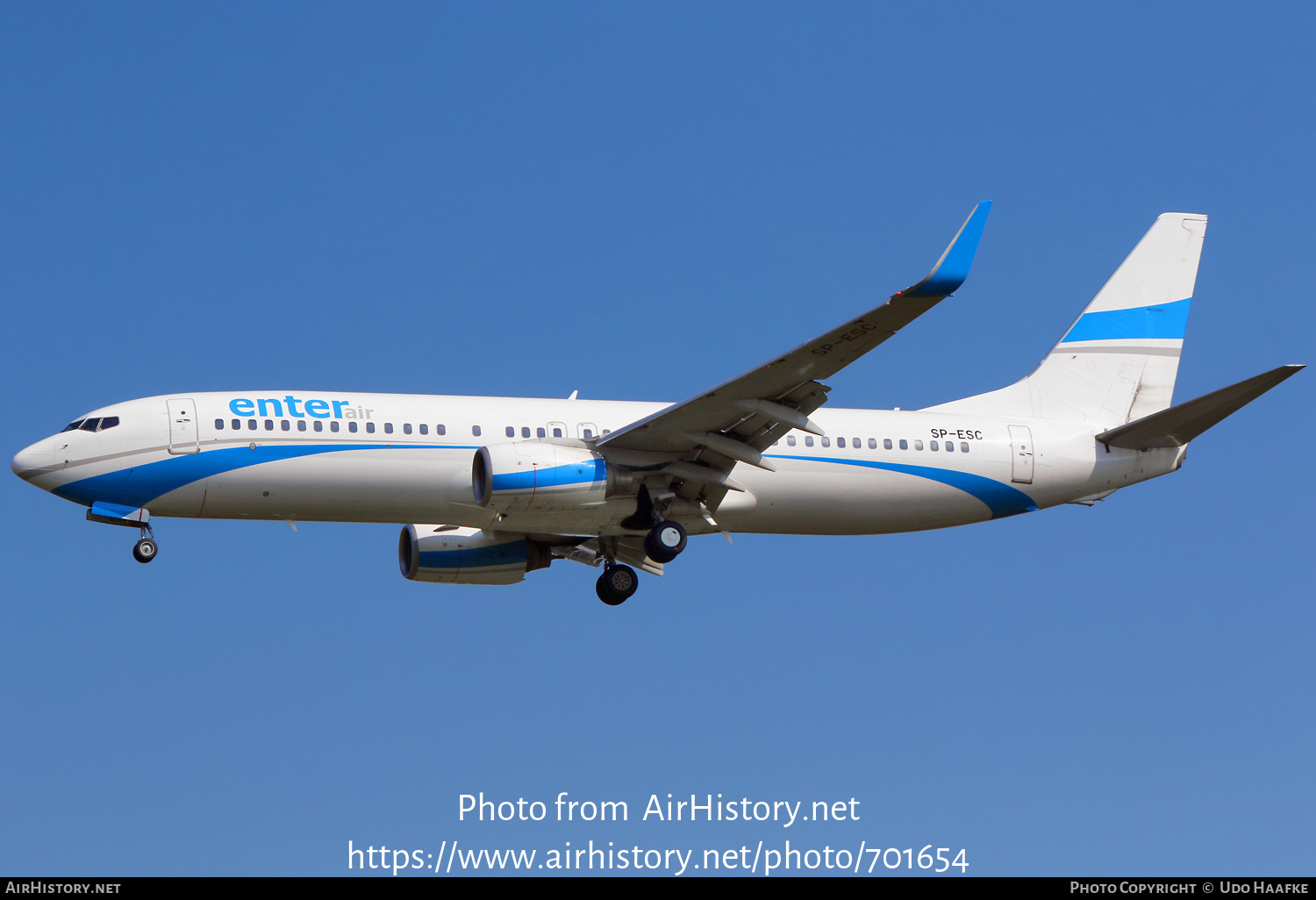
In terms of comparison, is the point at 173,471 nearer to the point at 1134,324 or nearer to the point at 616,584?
the point at 616,584

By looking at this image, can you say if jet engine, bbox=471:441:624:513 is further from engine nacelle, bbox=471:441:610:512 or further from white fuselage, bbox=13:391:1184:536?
white fuselage, bbox=13:391:1184:536

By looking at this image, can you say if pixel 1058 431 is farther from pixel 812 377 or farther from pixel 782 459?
pixel 812 377

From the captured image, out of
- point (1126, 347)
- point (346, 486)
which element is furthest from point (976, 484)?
point (346, 486)

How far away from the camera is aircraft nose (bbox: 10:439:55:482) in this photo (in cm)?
3017

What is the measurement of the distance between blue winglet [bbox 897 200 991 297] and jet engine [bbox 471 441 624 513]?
8576mm

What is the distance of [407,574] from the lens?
35781mm

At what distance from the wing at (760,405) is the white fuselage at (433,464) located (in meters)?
1.05

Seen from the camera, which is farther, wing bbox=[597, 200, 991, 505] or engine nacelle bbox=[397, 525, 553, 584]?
engine nacelle bbox=[397, 525, 553, 584]

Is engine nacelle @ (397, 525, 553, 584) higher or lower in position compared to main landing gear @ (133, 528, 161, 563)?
higher

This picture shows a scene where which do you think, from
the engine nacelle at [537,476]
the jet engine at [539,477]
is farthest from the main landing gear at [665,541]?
the engine nacelle at [537,476]

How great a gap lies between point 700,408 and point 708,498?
307 centimetres

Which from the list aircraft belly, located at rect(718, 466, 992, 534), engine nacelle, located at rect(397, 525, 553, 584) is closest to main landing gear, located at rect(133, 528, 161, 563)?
engine nacelle, located at rect(397, 525, 553, 584)

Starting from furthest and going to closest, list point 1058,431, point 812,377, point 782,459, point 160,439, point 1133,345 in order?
point 1133,345, point 1058,431, point 782,459, point 160,439, point 812,377
